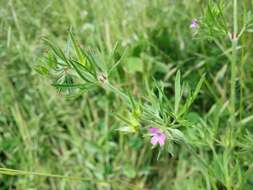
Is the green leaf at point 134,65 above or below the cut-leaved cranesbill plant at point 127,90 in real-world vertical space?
above

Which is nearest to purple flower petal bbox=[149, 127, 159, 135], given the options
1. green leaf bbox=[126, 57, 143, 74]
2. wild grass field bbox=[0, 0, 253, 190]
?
wild grass field bbox=[0, 0, 253, 190]

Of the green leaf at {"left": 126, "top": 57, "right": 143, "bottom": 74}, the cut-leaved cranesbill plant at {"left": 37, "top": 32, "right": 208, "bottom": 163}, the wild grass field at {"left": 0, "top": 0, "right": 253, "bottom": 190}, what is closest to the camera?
the cut-leaved cranesbill plant at {"left": 37, "top": 32, "right": 208, "bottom": 163}

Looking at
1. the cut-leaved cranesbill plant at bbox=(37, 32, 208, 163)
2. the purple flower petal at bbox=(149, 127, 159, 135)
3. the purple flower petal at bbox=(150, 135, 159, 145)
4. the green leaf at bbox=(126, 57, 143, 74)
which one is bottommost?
the purple flower petal at bbox=(150, 135, 159, 145)

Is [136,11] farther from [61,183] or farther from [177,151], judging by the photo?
[61,183]

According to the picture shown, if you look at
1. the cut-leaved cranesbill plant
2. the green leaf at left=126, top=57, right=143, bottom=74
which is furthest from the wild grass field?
the cut-leaved cranesbill plant

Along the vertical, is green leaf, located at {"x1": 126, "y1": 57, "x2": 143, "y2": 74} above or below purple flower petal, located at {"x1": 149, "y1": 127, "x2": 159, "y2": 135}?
above

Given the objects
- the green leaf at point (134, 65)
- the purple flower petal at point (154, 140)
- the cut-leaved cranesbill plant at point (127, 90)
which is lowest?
the purple flower petal at point (154, 140)

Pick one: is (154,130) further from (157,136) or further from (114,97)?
(114,97)

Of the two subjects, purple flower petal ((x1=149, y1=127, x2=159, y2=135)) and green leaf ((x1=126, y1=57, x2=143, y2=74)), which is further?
green leaf ((x1=126, y1=57, x2=143, y2=74))

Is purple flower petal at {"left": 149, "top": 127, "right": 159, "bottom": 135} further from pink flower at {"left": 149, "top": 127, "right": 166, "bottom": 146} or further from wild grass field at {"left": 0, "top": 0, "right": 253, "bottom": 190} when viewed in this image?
wild grass field at {"left": 0, "top": 0, "right": 253, "bottom": 190}

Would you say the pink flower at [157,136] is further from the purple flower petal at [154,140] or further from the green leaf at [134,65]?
the green leaf at [134,65]

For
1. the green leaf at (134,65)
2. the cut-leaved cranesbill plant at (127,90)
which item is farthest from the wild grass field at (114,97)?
the cut-leaved cranesbill plant at (127,90)

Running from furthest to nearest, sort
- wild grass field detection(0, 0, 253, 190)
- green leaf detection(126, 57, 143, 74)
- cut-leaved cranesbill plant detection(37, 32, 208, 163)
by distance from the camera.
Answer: green leaf detection(126, 57, 143, 74) → wild grass field detection(0, 0, 253, 190) → cut-leaved cranesbill plant detection(37, 32, 208, 163)
